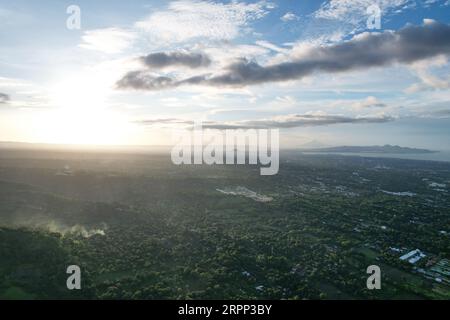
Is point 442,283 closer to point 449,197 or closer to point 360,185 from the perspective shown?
point 449,197

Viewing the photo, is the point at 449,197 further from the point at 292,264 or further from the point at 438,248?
the point at 292,264

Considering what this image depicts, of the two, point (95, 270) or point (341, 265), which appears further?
point (341, 265)

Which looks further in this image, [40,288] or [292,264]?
[292,264]

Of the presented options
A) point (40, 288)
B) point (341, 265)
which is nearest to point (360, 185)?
point (341, 265)

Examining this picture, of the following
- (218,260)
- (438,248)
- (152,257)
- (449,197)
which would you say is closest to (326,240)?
(438,248)

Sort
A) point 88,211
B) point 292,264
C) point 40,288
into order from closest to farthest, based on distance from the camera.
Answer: point 40,288 < point 292,264 < point 88,211

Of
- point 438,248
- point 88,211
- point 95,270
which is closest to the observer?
point 95,270
